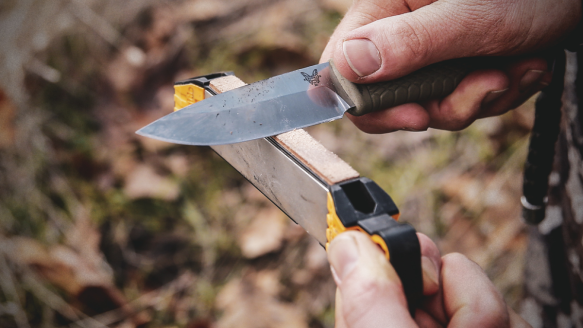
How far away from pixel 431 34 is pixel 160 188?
1.49 m

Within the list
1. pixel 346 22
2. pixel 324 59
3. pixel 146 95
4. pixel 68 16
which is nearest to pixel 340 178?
pixel 324 59

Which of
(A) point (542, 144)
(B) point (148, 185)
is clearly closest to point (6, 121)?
(B) point (148, 185)

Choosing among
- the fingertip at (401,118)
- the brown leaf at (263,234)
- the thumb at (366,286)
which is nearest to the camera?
the thumb at (366,286)

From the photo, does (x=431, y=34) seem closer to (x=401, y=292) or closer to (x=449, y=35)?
(x=449, y=35)

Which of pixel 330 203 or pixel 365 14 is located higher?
pixel 365 14

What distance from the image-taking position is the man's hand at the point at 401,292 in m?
0.60

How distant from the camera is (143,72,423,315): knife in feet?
2.08

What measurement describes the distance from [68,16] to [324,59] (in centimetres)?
175

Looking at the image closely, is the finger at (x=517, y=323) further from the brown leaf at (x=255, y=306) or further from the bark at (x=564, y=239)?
the brown leaf at (x=255, y=306)

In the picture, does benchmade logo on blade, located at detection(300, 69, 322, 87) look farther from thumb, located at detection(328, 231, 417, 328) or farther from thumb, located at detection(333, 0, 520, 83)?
thumb, located at detection(328, 231, 417, 328)

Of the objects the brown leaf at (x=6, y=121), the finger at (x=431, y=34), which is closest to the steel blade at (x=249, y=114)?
the finger at (x=431, y=34)

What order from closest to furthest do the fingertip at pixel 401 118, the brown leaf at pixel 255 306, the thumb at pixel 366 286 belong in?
the thumb at pixel 366 286 → the fingertip at pixel 401 118 → the brown leaf at pixel 255 306

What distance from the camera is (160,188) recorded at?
1975 mm

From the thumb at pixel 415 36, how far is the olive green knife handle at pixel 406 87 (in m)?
0.03
